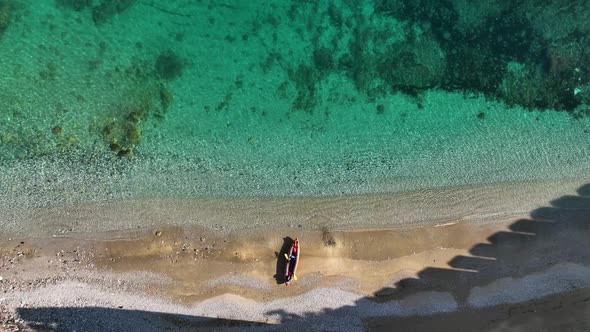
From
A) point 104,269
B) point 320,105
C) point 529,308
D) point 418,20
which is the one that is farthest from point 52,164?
point 529,308

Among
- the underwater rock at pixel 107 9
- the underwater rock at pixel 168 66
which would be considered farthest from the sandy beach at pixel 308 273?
the underwater rock at pixel 107 9

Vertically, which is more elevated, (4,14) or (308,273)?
(4,14)

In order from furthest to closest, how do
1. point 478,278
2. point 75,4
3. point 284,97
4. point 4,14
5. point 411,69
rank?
point 411,69 → point 284,97 → point 75,4 → point 4,14 → point 478,278

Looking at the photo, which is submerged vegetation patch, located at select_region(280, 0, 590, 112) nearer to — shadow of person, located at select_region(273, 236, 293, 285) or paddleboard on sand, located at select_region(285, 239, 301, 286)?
shadow of person, located at select_region(273, 236, 293, 285)

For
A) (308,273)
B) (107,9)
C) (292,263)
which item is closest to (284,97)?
(292,263)

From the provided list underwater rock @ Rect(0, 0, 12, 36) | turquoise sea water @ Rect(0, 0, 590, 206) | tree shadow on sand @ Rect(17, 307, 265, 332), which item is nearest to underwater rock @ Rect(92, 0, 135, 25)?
turquoise sea water @ Rect(0, 0, 590, 206)

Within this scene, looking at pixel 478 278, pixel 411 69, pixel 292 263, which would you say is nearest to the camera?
pixel 292 263

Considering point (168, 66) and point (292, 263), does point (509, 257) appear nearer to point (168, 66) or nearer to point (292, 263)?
point (292, 263)
